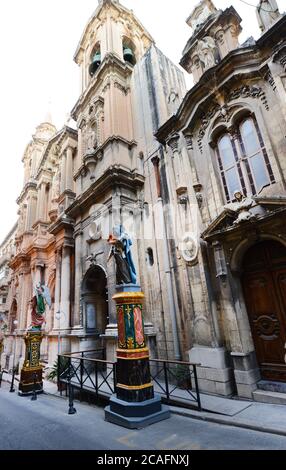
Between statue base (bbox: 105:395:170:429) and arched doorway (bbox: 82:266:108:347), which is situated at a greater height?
arched doorway (bbox: 82:266:108:347)

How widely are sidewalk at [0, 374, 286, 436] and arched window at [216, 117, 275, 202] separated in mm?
5786

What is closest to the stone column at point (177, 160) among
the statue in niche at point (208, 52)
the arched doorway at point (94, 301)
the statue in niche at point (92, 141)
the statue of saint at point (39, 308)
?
the statue in niche at point (208, 52)

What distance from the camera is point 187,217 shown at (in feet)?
30.9

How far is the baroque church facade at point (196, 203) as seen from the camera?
728 cm

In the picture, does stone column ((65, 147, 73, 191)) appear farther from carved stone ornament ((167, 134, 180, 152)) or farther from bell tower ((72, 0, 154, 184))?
carved stone ornament ((167, 134, 180, 152))

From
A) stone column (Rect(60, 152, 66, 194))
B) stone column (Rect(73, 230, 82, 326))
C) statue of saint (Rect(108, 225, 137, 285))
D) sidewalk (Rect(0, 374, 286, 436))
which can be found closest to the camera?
sidewalk (Rect(0, 374, 286, 436))

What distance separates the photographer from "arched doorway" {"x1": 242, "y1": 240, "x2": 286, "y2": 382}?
6867 mm

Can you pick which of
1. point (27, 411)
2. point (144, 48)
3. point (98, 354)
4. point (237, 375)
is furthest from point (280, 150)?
point (144, 48)

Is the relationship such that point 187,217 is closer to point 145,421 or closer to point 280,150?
point 280,150

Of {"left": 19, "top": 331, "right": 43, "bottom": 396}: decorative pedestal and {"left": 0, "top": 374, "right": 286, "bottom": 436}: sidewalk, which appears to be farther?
{"left": 19, "top": 331, "right": 43, "bottom": 396}: decorative pedestal

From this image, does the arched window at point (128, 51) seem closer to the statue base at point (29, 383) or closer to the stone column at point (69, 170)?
the stone column at point (69, 170)

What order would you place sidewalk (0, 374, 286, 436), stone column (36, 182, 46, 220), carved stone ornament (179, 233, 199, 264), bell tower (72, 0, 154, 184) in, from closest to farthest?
sidewalk (0, 374, 286, 436), carved stone ornament (179, 233, 199, 264), bell tower (72, 0, 154, 184), stone column (36, 182, 46, 220)

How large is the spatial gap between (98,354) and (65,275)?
5.33 m

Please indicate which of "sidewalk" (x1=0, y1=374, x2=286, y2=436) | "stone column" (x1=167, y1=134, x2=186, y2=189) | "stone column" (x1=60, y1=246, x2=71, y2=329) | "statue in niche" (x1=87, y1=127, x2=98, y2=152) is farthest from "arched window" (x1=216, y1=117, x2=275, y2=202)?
"stone column" (x1=60, y1=246, x2=71, y2=329)
